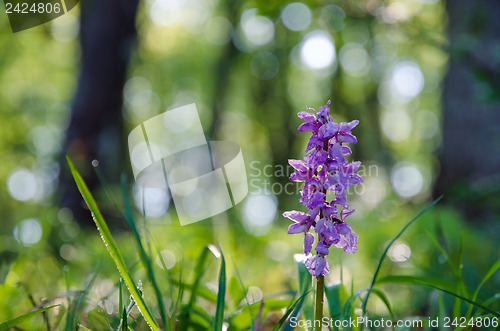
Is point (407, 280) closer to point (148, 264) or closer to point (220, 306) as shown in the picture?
point (220, 306)

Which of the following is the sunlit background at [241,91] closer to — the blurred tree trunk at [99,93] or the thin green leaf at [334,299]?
the blurred tree trunk at [99,93]

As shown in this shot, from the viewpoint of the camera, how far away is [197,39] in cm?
1883

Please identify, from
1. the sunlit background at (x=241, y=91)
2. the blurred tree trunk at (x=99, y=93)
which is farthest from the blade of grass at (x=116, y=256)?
the sunlit background at (x=241, y=91)

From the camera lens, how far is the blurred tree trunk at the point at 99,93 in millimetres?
4805

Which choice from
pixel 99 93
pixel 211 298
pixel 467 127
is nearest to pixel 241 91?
pixel 99 93

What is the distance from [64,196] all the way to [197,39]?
15.3 meters

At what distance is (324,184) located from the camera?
1.02 metres

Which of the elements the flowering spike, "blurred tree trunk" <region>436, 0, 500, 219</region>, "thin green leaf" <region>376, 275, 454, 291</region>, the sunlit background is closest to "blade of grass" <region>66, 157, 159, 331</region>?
the flowering spike

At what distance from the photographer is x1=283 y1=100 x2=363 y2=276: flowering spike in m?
1.01

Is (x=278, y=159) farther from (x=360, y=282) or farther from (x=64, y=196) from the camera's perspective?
(x=360, y=282)

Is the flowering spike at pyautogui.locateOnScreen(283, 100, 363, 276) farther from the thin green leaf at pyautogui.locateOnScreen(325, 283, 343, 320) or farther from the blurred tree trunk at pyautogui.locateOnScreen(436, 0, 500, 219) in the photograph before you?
the blurred tree trunk at pyautogui.locateOnScreen(436, 0, 500, 219)

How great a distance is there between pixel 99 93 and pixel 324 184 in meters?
4.67

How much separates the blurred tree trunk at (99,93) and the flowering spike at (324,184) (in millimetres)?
4116

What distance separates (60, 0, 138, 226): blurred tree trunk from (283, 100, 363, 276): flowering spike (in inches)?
162
